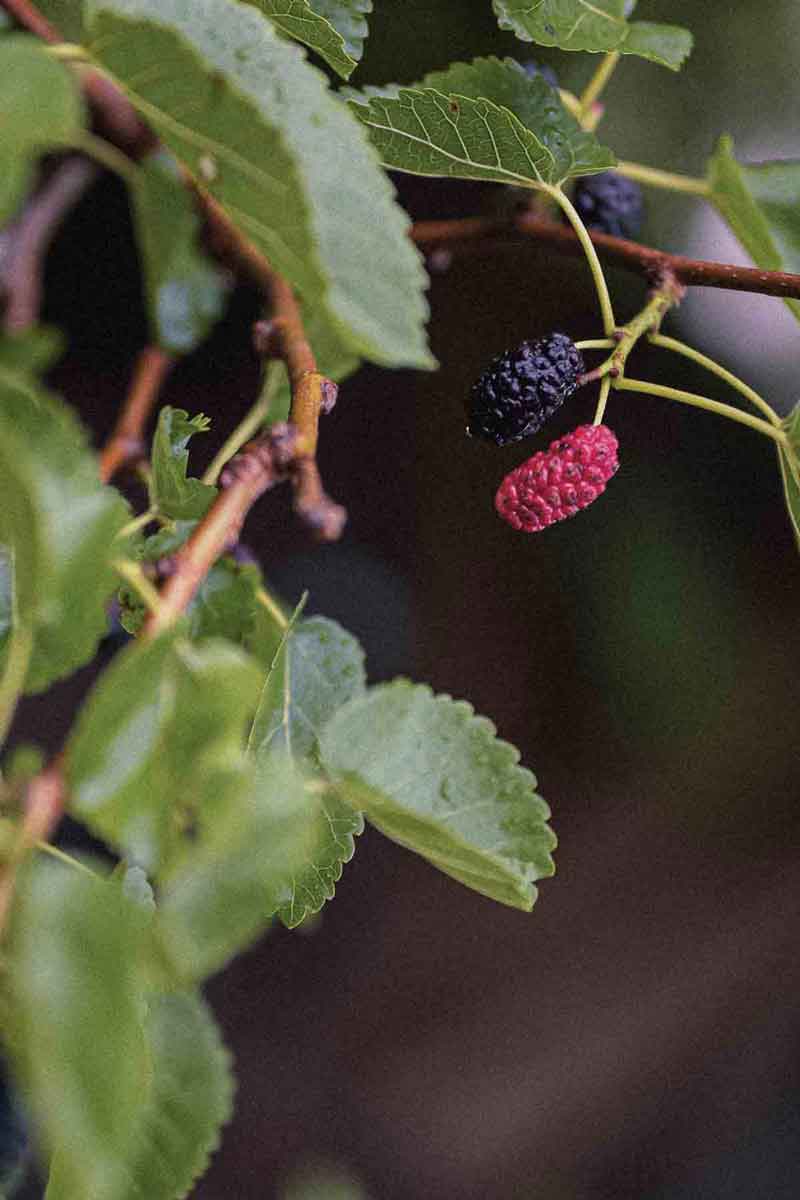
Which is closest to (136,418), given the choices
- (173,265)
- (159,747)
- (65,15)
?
(173,265)

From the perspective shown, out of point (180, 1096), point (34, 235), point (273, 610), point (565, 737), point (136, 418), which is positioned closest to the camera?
point (180, 1096)

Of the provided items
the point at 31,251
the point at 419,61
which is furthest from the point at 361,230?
the point at 31,251

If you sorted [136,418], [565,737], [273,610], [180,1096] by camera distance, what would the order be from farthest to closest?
1. [565,737]
2. [136,418]
3. [273,610]
4. [180,1096]

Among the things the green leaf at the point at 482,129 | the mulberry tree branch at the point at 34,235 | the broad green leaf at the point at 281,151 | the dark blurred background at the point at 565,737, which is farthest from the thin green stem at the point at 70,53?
the dark blurred background at the point at 565,737

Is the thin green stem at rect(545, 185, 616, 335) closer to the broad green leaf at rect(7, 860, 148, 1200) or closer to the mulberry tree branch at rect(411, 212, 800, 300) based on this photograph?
the mulberry tree branch at rect(411, 212, 800, 300)

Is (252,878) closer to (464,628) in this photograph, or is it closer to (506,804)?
(506,804)

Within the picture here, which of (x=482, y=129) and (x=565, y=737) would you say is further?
(x=565, y=737)

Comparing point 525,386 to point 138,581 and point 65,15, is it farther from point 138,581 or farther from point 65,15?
point 65,15
